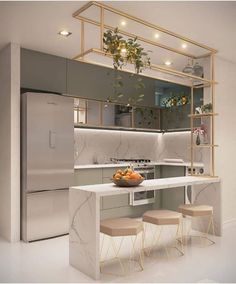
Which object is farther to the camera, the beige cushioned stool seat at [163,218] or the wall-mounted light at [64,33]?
the wall-mounted light at [64,33]

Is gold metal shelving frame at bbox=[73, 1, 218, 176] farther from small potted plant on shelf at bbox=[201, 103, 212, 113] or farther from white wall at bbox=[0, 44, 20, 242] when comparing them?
white wall at bbox=[0, 44, 20, 242]

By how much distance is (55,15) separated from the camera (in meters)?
3.21

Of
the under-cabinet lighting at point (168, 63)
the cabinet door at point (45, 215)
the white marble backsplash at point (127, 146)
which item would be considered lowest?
the cabinet door at point (45, 215)

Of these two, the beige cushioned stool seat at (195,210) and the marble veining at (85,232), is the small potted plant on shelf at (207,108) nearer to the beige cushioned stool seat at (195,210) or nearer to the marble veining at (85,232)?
the beige cushioned stool seat at (195,210)

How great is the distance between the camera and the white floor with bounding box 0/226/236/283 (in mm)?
2840

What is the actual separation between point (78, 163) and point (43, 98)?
159 centimetres

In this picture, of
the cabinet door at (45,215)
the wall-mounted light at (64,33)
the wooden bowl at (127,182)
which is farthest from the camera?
the cabinet door at (45,215)

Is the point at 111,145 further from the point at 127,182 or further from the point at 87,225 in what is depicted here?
the point at 87,225

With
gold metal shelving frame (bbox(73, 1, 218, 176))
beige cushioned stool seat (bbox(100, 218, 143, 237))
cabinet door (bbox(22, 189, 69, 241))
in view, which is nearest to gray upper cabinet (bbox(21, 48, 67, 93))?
gold metal shelving frame (bbox(73, 1, 218, 176))

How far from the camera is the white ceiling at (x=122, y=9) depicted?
2.98 m

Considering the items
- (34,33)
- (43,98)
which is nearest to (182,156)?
(43,98)

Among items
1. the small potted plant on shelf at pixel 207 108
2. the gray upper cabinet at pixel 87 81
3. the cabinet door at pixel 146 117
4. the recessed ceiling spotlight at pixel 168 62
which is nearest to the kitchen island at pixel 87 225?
the small potted plant on shelf at pixel 207 108

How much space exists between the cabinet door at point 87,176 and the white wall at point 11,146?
92cm

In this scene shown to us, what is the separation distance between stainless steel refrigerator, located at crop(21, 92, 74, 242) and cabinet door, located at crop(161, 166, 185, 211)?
2044mm
